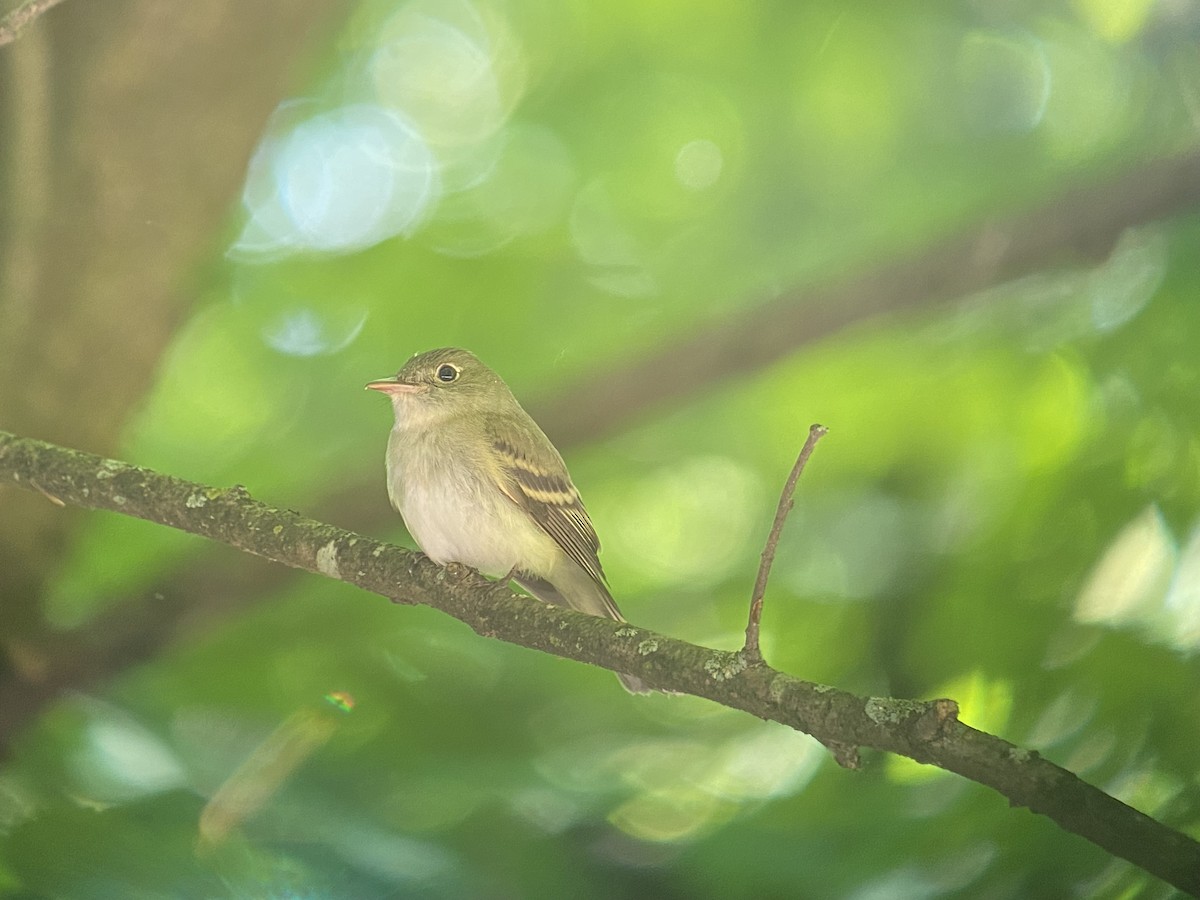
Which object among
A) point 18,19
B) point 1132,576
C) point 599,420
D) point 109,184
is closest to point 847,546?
point 1132,576

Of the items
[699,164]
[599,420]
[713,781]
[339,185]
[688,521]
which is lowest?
[713,781]

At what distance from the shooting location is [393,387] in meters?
2.21

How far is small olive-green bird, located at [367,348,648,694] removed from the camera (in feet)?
7.25

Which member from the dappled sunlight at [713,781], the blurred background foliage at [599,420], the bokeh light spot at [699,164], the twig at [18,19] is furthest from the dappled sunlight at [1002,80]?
the twig at [18,19]

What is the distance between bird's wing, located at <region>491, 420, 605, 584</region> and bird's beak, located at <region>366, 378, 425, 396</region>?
0.67 ft

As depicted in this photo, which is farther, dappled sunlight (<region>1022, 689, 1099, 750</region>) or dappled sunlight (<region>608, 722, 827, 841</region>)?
dappled sunlight (<region>608, 722, 827, 841</region>)

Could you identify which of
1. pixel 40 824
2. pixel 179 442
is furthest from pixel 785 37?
pixel 40 824

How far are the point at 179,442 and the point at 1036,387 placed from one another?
1.66 meters

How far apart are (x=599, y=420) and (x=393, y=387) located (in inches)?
20.3

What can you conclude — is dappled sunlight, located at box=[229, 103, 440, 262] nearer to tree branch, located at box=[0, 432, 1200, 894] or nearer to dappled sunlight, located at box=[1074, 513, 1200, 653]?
tree branch, located at box=[0, 432, 1200, 894]

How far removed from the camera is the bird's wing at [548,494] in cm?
219

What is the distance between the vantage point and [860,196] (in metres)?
2.82

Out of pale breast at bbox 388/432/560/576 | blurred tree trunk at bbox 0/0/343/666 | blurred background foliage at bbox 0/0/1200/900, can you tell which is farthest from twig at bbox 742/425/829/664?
blurred tree trunk at bbox 0/0/343/666

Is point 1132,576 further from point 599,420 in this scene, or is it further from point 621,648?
point 599,420
